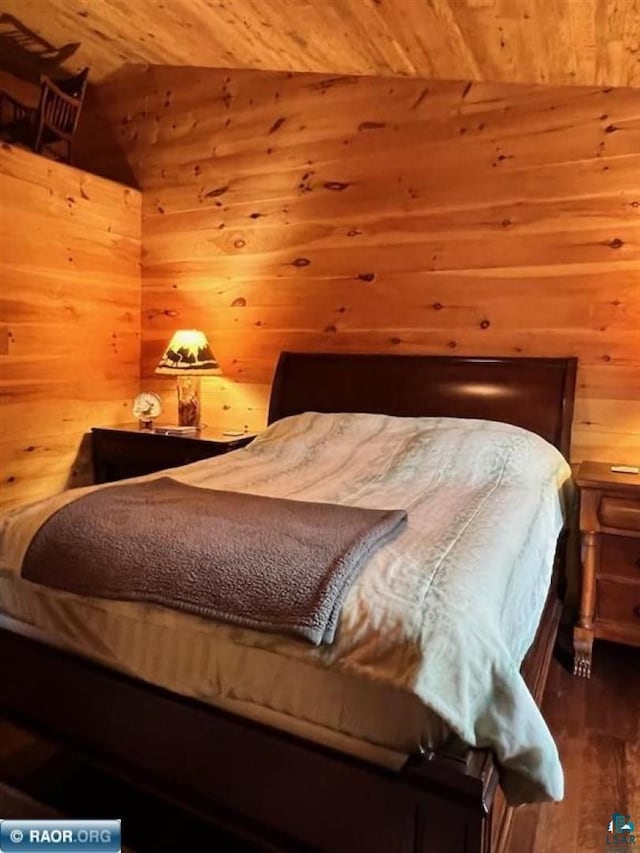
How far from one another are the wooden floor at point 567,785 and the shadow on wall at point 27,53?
347 cm

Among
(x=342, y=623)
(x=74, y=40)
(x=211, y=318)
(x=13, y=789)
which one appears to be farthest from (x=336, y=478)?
(x=74, y=40)

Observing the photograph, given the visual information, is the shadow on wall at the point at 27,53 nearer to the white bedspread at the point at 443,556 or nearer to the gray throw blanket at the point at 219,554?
the white bedspread at the point at 443,556

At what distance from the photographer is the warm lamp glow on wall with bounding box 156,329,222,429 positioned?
332cm

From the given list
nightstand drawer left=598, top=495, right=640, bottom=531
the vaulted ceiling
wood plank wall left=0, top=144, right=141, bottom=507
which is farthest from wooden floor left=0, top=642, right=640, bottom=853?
the vaulted ceiling

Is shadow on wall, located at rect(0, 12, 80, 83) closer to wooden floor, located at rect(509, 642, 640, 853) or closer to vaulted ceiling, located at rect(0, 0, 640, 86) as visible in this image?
vaulted ceiling, located at rect(0, 0, 640, 86)

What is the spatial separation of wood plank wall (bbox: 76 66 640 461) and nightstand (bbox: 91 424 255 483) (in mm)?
470

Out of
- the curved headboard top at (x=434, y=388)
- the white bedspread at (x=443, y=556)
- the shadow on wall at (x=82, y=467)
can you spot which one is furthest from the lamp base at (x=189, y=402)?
the white bedspread at (x=443, y=556)

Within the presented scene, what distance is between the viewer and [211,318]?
3.64m

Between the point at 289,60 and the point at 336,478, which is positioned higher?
the point at 289,60

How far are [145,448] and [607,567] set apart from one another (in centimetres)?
227

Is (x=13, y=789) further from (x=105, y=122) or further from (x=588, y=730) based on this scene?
(x=105, y=122)

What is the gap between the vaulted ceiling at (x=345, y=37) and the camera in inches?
84.3

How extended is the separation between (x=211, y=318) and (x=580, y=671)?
8.60ft

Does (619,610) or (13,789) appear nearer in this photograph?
(13,789)
